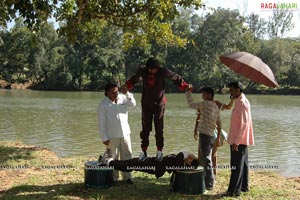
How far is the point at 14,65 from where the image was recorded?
189ft

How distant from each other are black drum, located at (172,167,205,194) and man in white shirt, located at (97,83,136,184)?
99cm

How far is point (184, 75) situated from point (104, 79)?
1197 centimetres

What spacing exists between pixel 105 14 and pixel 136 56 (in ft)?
155

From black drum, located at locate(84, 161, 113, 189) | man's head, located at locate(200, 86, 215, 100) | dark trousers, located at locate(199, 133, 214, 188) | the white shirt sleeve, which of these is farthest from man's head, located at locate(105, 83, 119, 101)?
dark trousers, located at locate(199, 133, 214, 188)

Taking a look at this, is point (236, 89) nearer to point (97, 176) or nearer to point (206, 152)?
point (206, 152)

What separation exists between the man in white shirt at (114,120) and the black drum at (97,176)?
36cm

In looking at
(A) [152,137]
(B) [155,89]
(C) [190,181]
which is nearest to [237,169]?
(C) [190,181]

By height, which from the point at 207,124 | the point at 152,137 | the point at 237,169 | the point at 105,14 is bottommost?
the point at 152,137

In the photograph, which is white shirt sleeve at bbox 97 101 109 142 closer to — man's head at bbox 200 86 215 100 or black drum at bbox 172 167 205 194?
black drum at bbox 172 167 205 194

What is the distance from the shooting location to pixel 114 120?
6.09 meters

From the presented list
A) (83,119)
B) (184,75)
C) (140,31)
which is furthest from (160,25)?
(184,75)

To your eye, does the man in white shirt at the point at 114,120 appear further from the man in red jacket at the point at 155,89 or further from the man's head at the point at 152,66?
the man's head at the point at 152,66

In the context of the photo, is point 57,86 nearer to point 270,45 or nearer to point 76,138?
point 270,45

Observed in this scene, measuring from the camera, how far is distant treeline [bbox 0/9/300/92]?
55.6 meters
